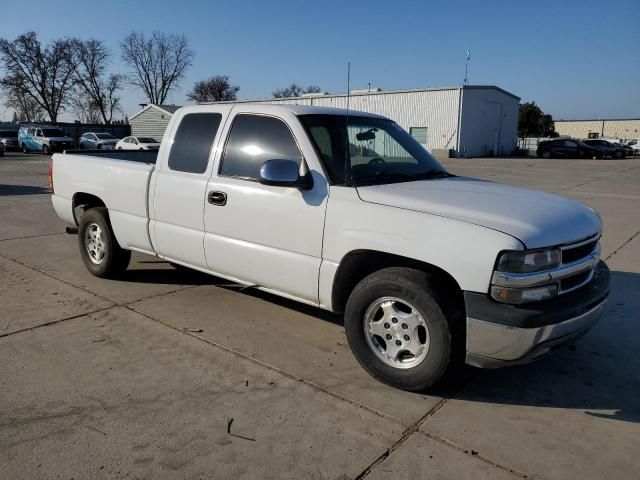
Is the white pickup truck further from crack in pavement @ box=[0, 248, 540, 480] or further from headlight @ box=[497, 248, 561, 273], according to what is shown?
crack in pavement @ box=[0, 248, 540, 480]

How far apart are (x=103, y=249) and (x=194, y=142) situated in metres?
1.86

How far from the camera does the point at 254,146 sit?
4195 millimetres

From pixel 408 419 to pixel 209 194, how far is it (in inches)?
94.7

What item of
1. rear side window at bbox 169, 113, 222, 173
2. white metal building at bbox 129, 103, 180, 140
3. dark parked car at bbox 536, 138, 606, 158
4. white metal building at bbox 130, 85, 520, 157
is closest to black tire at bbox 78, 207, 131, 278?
rear side window at bbox 169, 113, 222, 173

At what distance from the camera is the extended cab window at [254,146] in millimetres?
4000

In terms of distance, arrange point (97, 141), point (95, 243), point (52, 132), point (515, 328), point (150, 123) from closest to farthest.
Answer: point (515, 328)
point (95, 243)
point (97, 141)
point (52, 132)
point (150, 123)

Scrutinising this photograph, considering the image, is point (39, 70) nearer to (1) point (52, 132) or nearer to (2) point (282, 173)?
(1) point (52, 132)

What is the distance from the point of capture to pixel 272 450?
2777mm

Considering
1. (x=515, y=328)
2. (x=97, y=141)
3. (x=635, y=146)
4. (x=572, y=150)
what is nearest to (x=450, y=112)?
(x=572, y=150)

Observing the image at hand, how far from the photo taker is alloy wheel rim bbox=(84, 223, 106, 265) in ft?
18.6

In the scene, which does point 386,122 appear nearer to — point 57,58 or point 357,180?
point 357,180

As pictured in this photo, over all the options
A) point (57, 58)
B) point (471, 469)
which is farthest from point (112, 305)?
point (57, 58)

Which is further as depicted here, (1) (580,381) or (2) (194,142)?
(2) (194,142)

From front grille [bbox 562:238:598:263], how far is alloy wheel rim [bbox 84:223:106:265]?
452 centimetres
